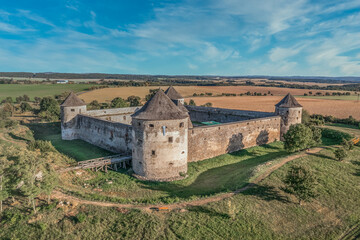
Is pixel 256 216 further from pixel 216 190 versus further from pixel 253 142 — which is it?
pixel 253 142

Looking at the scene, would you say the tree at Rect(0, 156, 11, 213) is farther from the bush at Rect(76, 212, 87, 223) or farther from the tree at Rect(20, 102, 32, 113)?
the tree at Rect(20, 102, 32, 113)

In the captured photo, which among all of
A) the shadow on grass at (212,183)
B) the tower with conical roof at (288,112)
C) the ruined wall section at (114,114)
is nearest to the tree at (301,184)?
the shadow on grass at (212,183)

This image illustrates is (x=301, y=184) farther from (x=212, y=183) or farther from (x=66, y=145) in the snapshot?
(x=66, y=145)

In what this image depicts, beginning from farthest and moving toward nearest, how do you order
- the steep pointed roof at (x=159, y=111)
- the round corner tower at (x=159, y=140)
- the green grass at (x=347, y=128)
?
the green grass at (x=347, y=128)
the round corner tower at (x=159, y=140)
the steep pointed roof at (x=159, y=111)

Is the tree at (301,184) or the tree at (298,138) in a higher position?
the tree at (298,138)

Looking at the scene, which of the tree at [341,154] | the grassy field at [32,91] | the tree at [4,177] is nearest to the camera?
the tree at [4,177]

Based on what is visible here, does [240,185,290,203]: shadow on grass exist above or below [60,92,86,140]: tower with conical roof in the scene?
below

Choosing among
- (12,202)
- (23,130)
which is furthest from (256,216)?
(23,130)

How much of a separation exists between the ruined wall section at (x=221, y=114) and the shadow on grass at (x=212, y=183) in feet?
40.9

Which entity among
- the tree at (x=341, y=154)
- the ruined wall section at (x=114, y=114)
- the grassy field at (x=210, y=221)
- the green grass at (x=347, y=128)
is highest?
the ruined wall section at (x=114, y=114)

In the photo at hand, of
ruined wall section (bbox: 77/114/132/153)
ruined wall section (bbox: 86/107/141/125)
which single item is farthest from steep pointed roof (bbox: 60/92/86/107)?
ruined wall section (bbox: 86/107/141/125)

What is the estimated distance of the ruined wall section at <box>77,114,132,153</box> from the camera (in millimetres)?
25266

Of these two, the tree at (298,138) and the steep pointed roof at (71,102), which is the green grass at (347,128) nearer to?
the tree at (298,138)

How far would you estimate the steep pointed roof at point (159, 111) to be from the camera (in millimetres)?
19312
